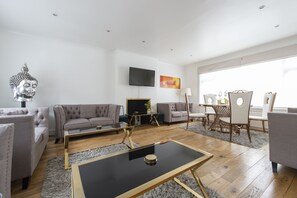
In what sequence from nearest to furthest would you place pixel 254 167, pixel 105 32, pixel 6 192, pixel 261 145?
1. pixel 6 192
2. pixel 254 167
3. pixel 261 145
4. pixel 105 32

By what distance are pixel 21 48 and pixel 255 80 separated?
6427mm

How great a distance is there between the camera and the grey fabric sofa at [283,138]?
1.34 metres

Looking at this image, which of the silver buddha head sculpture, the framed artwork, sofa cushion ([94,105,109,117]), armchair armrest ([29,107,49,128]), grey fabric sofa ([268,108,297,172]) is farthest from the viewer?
the framed artwork

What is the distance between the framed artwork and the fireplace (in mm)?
1198

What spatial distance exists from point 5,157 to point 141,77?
3.71 metres

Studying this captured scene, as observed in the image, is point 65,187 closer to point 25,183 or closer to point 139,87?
point 25,183

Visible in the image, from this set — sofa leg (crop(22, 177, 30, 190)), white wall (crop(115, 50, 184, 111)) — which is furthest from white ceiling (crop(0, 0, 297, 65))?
sofa leg (crop(22, 177, 30, 190))

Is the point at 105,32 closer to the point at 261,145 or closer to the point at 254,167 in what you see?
the point at 254,167

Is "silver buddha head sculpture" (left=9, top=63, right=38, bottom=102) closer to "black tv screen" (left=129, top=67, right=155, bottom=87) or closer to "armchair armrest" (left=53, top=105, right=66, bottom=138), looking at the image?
"armchair armrest" (left=53, top=105, right=66, bottom=138)

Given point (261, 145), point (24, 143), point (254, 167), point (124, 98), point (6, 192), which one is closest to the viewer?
point (6, 192)

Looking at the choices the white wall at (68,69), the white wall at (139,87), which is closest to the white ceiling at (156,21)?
the white wall at (68,69)

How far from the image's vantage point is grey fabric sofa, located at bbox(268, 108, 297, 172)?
1.34 m

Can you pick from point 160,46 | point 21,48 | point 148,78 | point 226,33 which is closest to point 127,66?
point 148,78

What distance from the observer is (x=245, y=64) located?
12.6 feet
